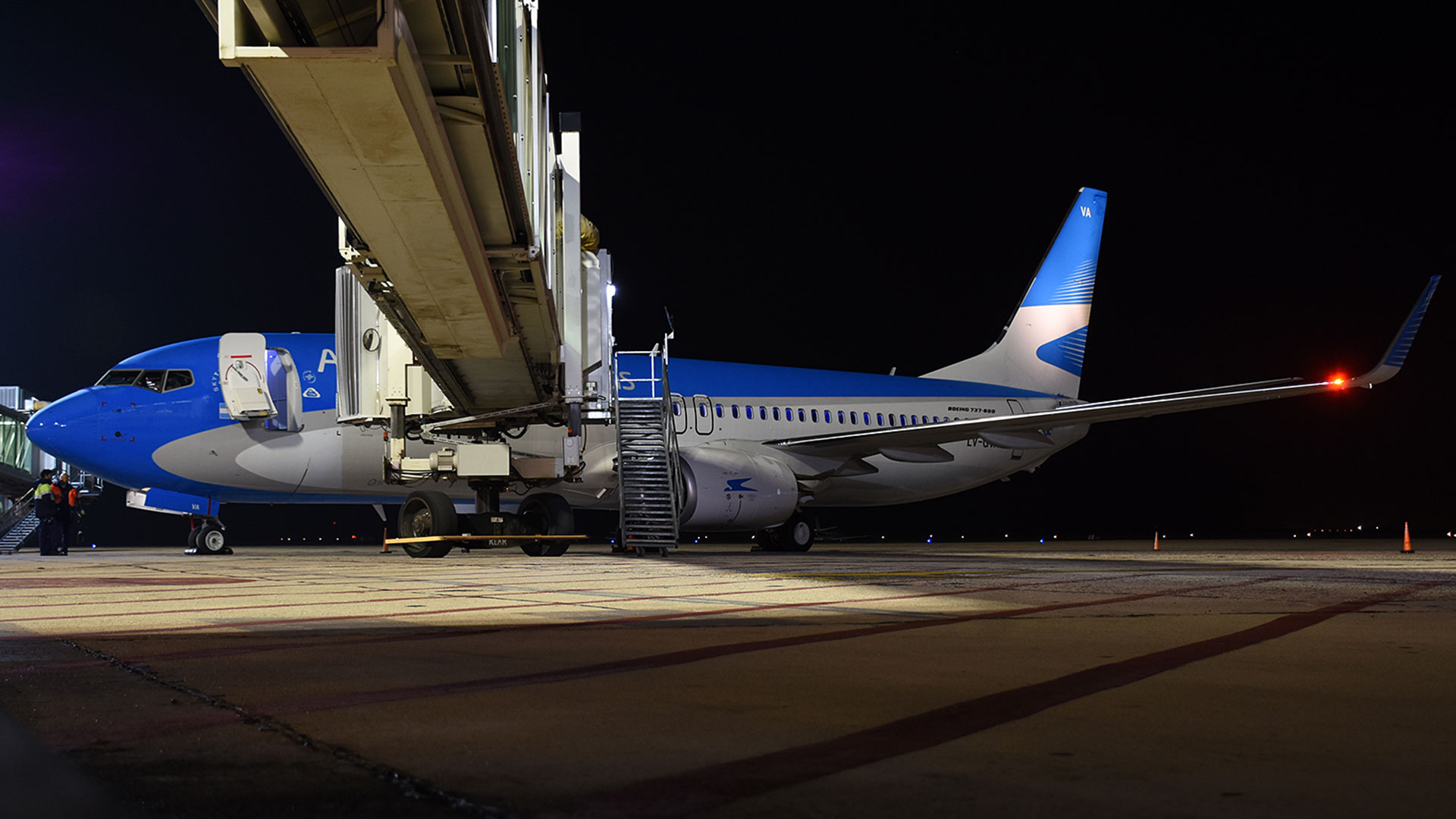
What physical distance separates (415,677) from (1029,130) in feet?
117

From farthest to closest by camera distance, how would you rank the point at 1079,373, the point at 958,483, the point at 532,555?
the point at 1079,373 → the point at 958,483 → the point at 532,555

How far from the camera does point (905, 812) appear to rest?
158 cm

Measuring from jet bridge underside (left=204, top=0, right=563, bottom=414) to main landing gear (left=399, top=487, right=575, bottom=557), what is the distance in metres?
3.42

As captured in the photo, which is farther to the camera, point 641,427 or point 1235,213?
point 1235,213

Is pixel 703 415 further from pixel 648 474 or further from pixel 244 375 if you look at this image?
pixel 244 375

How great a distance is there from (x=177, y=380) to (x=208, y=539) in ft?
8.24

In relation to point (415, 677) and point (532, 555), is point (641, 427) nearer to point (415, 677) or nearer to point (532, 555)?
point (532, 555)

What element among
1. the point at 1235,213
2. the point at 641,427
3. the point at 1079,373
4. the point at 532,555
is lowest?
the point at 532,555

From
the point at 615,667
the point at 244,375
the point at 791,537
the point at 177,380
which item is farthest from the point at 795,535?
the point at 615,667

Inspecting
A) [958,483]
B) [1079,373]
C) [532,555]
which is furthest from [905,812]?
[1079,373]

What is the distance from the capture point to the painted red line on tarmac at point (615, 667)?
2576 millimetres

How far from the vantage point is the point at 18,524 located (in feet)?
87.8

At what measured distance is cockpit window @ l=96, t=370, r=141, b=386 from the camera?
15.2m

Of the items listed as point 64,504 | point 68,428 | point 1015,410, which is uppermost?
point 1015,410
